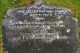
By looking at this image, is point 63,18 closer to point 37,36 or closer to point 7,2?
point 37,36

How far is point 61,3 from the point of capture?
937 cm

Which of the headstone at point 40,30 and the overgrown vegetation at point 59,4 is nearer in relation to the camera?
the headstone at point 40,30

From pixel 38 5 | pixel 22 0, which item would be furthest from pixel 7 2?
pixel 38 5

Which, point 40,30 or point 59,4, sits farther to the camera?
point 59,4

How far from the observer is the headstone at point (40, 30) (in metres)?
6.19

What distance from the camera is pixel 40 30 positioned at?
20.4 ft

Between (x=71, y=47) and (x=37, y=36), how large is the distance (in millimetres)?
628

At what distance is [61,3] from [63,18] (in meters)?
3.18

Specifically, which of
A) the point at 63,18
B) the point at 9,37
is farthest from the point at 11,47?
the point at 63,18

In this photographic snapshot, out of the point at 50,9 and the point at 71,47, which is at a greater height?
the point at 50,9

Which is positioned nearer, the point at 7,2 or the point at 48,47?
the point at 48,47

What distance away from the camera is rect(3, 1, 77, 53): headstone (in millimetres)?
6188

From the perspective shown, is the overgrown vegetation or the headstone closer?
the headstone

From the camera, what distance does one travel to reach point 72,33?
6250 millimetres
